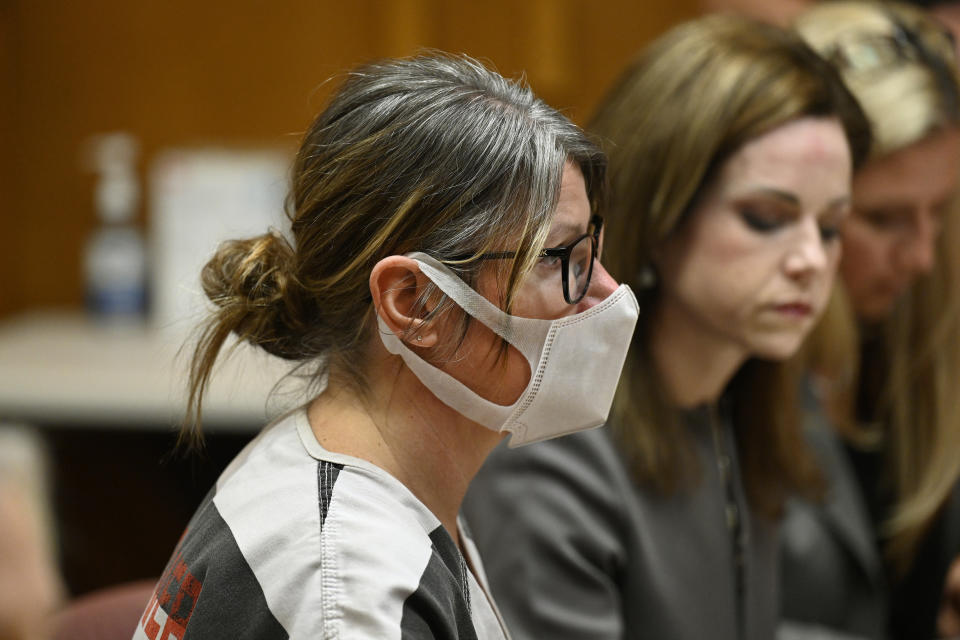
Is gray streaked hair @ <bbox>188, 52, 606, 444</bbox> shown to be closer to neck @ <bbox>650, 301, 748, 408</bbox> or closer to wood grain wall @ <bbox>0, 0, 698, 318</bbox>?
neck @ <bbox>650, 301, 748, 408</bbox>

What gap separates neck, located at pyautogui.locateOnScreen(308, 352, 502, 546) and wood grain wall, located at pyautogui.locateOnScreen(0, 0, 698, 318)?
72.0 inches

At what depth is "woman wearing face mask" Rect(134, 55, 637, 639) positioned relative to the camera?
0.73 m

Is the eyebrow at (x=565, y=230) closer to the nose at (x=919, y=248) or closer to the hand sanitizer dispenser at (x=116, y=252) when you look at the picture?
the nose at (x=919, y=248)

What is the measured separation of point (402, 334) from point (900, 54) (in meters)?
1.03

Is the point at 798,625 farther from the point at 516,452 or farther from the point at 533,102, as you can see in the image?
the point at 533,102

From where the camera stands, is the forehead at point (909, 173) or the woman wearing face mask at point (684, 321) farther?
the forehead at point (909, 173)

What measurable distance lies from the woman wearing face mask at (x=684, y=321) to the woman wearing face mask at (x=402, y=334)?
37 cm

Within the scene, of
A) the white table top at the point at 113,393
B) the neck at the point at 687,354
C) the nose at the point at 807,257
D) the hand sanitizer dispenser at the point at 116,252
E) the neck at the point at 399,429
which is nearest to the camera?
the neck at the point at 399,429

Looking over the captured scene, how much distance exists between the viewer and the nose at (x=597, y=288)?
2.80 feet

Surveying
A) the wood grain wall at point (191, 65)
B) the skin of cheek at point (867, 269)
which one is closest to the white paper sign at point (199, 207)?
the wood grain wall at point (191, 65)

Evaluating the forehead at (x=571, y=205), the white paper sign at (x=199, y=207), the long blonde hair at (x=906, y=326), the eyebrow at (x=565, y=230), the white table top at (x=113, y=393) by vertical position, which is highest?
the forehead at (x=571, y=205)

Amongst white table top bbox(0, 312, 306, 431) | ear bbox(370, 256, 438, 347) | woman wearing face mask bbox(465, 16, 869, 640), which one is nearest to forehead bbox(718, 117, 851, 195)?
woman wearing face mask bbox(465, 16, 869, 640)

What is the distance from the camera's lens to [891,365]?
5.63ft

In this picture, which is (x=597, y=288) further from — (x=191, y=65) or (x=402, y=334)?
(x=191, y=65)
